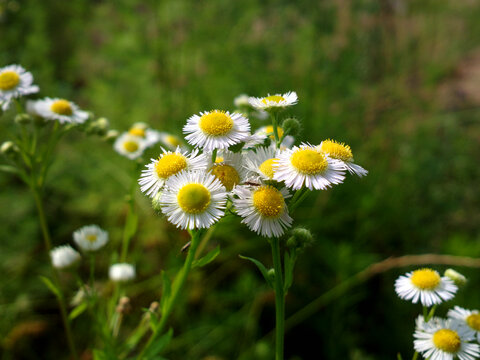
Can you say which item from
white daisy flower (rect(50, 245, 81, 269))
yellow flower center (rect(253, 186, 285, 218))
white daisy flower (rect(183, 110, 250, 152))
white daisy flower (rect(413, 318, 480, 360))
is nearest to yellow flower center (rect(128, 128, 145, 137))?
white daisy flower (rect(50, 245, 81, 269))

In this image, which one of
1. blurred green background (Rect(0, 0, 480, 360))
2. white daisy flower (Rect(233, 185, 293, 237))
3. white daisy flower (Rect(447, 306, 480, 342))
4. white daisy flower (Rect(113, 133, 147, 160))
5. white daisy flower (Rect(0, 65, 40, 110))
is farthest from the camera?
blurred green background (Rect(0, 0, 480, 360))

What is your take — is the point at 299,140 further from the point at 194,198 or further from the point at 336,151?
the point at 194,198

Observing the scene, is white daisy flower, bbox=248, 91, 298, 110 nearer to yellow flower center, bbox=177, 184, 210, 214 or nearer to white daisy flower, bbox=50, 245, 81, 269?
yellow flower center, bbox=177, 184, 210, 214

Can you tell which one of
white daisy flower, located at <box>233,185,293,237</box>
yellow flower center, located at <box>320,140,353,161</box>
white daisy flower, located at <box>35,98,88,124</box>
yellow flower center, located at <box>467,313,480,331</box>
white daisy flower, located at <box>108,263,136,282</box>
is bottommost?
yellow flower center, located at <box>467,313,480,331</box>

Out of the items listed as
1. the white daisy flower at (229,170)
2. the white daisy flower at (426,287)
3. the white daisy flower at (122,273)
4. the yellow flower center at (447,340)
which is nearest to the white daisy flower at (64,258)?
the white daisy flower at (122,273)

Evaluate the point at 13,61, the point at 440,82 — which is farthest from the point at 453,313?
the point at 440,82
